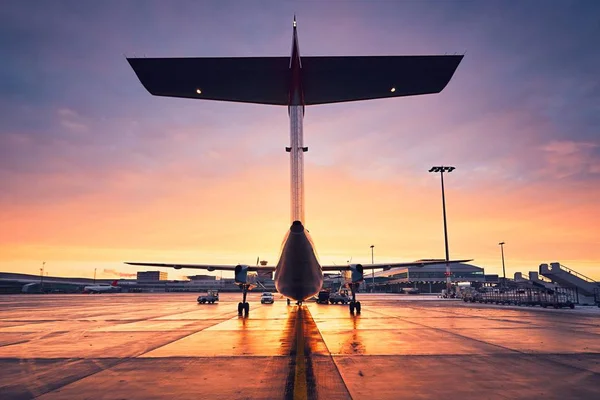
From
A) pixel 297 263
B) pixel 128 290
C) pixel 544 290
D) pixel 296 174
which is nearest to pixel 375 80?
pixel 296 174

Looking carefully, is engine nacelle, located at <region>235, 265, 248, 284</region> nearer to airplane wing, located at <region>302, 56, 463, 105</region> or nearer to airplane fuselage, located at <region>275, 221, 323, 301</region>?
airplane fuselage, located at <region>275, 221, 323, 301</region>

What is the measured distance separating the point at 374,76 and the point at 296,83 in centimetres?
312

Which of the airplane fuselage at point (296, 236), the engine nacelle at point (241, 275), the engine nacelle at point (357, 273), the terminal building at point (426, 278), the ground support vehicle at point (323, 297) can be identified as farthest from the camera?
the terminal building at point (426, 278)

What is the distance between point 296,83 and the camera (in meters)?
15.9

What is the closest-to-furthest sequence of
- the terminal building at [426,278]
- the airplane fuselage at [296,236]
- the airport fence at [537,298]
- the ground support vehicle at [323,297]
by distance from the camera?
the airplane fuselage at [296,236] → the airport fence at [537,298] → the ground support vehicle at [323,297] → the terminal building at [426,278]

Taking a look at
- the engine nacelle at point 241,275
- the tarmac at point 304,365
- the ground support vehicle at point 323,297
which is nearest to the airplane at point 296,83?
the tarmac at point 304,365

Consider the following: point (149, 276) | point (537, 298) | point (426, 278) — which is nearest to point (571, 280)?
point (537, 298)

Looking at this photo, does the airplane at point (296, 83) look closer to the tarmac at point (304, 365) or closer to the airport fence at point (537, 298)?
the tarmac at point (304, 365)

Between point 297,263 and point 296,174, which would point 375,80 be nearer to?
point 296,174

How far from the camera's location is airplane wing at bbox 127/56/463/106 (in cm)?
1466

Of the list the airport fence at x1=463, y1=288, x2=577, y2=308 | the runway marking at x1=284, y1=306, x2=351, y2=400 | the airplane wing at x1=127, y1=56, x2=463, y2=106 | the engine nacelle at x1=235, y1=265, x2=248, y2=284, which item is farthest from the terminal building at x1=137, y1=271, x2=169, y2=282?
the runway marking at x1=284, y1=306, x2=351, y2=400

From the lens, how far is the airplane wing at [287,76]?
1466 cm

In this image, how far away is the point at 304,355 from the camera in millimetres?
12070

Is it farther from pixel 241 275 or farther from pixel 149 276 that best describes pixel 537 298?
pixel 149 276
